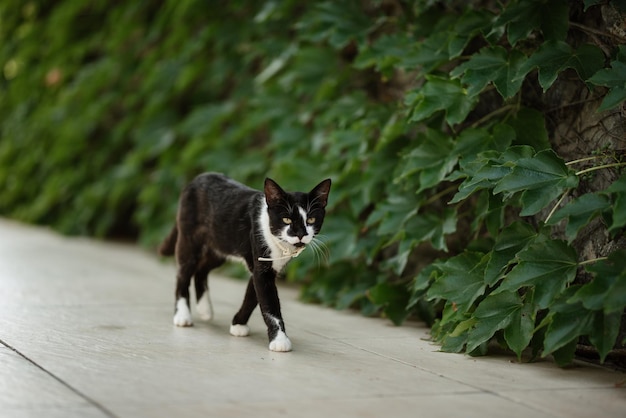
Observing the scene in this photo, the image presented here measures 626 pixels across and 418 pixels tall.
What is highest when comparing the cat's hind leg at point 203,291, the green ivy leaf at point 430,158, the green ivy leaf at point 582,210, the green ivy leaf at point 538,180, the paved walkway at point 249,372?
the green ivy leaf at point 430,158

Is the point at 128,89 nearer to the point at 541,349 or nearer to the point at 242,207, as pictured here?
the point at 242,207

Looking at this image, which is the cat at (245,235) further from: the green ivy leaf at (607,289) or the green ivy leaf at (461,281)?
the green ivy leaf at (607,289)

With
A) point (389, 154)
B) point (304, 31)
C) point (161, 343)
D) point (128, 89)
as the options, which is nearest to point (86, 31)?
point (128, 89)

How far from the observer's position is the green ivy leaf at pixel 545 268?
287 cm

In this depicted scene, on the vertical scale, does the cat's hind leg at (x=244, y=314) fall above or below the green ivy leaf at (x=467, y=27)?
below

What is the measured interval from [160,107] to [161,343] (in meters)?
3.70

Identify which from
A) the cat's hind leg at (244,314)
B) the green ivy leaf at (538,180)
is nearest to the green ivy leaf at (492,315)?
the green ivy leaf at (538,180)

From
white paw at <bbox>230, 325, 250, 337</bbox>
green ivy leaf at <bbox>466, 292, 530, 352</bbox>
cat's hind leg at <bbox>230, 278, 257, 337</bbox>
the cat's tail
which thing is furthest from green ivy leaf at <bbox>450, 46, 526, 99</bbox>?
the cat's tail

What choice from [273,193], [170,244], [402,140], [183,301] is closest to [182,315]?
[183,301]

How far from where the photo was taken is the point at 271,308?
131 inches

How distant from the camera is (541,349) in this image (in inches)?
125

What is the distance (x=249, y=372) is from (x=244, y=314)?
720 millimetres

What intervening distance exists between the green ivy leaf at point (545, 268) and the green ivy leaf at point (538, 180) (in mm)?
141

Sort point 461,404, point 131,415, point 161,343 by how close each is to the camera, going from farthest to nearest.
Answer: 1. point 161,343
2. point 461,404
3. point 131,415
